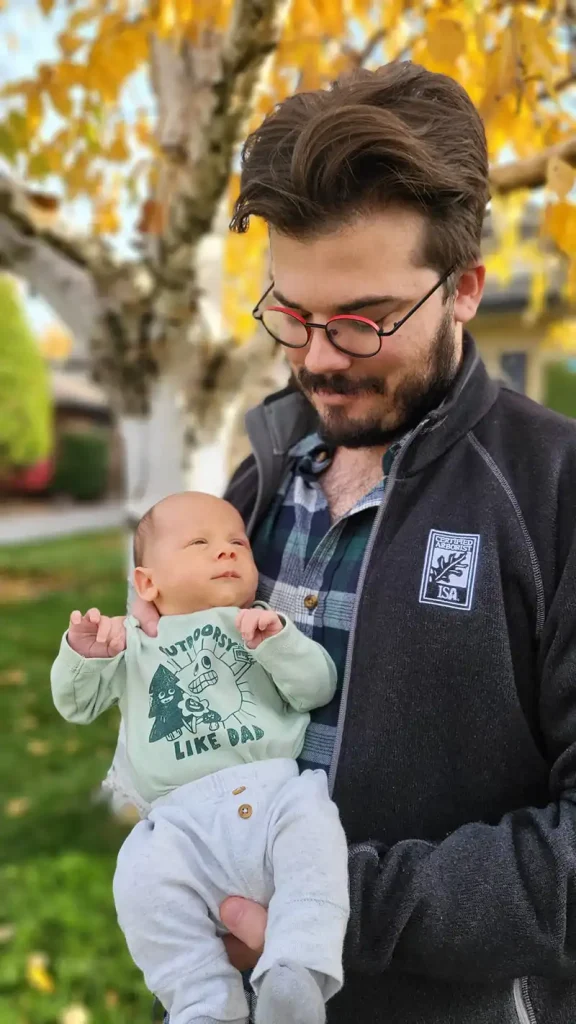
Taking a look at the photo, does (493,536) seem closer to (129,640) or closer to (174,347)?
(129,640)

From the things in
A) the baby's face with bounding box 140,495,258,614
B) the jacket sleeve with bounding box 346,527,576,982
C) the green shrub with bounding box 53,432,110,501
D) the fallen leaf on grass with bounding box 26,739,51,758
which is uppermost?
the baby's face with bounding box 140,495,258,614

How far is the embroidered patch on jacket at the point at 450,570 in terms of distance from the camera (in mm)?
1574

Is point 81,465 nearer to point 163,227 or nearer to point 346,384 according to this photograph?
point 163,227

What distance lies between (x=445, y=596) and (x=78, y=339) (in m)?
3.17

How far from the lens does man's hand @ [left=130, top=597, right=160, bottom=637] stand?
1958mm

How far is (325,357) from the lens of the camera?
5.57 feet

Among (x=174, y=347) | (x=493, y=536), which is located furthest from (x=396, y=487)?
(x=174, y=347)

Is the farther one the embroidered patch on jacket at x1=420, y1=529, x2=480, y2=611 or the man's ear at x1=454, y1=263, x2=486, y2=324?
the man's ear at x1=454, y1=263, x2=486, y2=324

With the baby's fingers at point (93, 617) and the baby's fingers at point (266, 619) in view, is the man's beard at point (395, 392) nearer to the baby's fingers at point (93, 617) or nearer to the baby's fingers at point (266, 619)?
the baby's fingers at point (266, 619)

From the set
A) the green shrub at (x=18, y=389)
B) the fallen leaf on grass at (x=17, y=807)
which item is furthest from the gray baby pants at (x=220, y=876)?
the green shrub at (x=18, y=389)

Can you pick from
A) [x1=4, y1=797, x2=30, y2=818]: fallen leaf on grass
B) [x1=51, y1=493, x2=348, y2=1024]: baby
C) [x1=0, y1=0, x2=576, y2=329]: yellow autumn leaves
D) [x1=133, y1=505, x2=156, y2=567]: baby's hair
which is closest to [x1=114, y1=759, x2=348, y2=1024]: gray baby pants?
[x1=51, y1=493, x2=348, y2=1024]: baby

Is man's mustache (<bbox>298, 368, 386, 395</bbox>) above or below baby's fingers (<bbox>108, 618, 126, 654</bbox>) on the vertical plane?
above

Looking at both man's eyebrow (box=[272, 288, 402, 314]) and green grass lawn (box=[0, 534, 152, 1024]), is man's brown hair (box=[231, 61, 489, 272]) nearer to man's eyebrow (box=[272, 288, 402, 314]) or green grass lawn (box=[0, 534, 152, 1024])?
man's eyebrow (box=[272, 288, 402, 314])

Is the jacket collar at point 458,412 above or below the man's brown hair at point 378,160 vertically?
below
